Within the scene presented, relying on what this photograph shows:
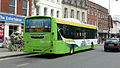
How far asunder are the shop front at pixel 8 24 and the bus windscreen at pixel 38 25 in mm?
8933

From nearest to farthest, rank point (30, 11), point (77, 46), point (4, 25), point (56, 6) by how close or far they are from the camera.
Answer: point (77, 46) → point (4, 25) → point (30, 11) → point (56, 6)

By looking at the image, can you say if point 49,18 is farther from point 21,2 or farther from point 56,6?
point 56,6

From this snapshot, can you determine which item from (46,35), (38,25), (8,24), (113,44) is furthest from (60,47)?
(8,24)

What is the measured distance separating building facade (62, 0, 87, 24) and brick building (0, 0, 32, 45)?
12998 mm

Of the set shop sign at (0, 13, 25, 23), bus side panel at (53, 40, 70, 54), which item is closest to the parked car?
bus side panel at (53, 40, 70, 54)

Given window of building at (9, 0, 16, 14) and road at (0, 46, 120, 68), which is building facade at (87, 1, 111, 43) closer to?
window of building at (9, 0, 16, 14)

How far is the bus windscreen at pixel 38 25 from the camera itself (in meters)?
14.9

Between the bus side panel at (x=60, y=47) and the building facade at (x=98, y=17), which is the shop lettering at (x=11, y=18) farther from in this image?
the building facade at (x=98, y=17)

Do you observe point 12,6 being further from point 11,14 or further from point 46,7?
point 46,7

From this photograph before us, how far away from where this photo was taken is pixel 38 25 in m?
15.1

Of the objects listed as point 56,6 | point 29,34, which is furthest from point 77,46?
point 56,6

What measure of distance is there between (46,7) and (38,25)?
18.3 meters

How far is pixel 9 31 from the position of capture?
997 inches

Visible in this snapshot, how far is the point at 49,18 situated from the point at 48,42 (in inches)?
66.5
